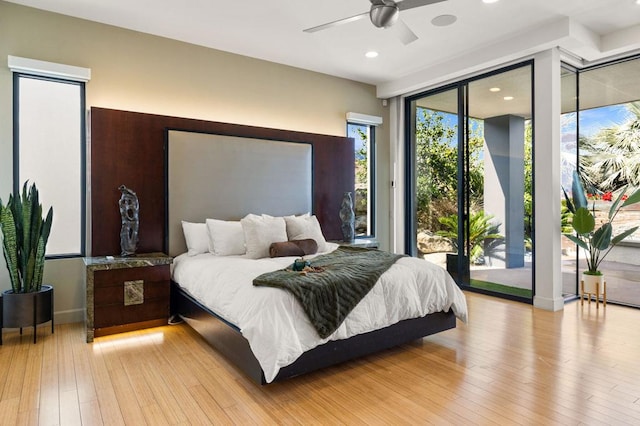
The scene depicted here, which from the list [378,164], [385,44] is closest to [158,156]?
[385,44]

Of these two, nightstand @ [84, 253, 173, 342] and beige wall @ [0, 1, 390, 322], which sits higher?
beige wall @ [0, 1, 390, 322]

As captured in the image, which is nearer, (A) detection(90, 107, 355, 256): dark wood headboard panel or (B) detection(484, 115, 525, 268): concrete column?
(A) detection(90, 107, 355, 256): dark wood headboard panel

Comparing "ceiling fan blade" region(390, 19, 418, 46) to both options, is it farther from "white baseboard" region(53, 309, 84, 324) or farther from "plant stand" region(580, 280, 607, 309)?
"white baseboard" region(53, 309, 84, 324)

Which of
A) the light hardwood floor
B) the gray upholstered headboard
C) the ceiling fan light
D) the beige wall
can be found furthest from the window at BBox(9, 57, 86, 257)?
the ceiling fan light

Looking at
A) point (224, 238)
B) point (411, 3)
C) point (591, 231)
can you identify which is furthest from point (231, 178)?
point (591, 231)

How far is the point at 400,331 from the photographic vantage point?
3.05 m

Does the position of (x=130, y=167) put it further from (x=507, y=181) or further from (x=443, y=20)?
(x=507, y=181)

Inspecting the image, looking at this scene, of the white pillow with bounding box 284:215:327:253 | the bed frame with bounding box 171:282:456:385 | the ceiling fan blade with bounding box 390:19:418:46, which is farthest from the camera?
the white pillow with bounding box 284:215:327:253

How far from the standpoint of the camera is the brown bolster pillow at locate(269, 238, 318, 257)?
3879mm

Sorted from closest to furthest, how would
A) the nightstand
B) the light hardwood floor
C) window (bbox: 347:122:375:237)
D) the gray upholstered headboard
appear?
the light hardwood floor
the nightstand
the gray upholstered headboard
window (bbox: 347:122:375:237)

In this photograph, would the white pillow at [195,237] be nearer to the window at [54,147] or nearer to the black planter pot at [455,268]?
the window at [54,147]

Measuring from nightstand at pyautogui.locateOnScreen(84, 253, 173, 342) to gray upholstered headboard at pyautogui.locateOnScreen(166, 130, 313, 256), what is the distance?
1.86 feet

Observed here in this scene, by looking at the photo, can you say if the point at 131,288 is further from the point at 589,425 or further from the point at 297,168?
the point at 589,425

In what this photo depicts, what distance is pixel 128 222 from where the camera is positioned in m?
3.83
